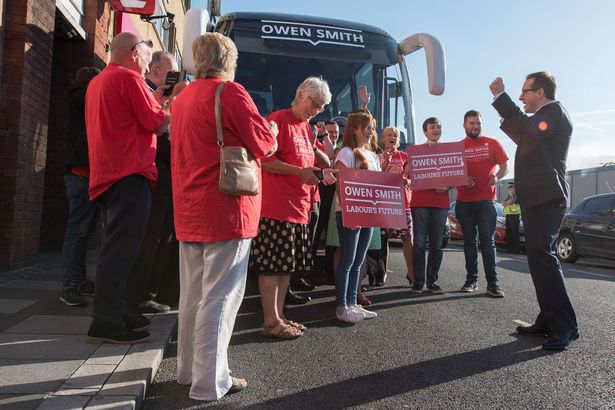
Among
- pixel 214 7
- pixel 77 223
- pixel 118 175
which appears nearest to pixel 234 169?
pixel 118 175

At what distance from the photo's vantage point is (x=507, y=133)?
4.32 meters

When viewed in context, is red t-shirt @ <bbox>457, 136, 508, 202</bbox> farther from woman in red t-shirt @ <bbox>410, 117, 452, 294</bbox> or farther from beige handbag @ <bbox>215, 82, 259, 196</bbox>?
beige handbag @ <bbox>215, 82, 259, 196</bbox>

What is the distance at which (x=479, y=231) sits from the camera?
621 centimetres

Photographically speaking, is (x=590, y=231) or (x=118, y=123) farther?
(x=590, y=231)

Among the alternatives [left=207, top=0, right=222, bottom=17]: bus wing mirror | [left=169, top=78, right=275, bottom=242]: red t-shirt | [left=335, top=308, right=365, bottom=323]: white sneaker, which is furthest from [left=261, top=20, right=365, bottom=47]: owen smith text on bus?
[left=169, top=78, right=275, bottom=242]: red t-shirt

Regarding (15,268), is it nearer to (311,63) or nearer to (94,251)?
(94,251)

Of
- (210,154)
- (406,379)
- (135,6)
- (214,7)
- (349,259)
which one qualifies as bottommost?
(406,379)

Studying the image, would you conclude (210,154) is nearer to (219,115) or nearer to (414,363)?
(219,115)

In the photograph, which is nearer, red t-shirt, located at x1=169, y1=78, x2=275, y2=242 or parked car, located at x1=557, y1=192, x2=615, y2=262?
red t-shirt, located at x1=169, y1=78, x2=275, y2=242

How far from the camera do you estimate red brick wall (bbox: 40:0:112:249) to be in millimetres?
8078

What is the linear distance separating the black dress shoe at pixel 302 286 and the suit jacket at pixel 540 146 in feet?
8.87

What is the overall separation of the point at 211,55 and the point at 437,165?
379 centimetres

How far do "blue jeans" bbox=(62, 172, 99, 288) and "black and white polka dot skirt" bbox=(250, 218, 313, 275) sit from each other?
1.57 m

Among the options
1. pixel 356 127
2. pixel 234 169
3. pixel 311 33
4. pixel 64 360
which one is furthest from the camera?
pixel 311 33
